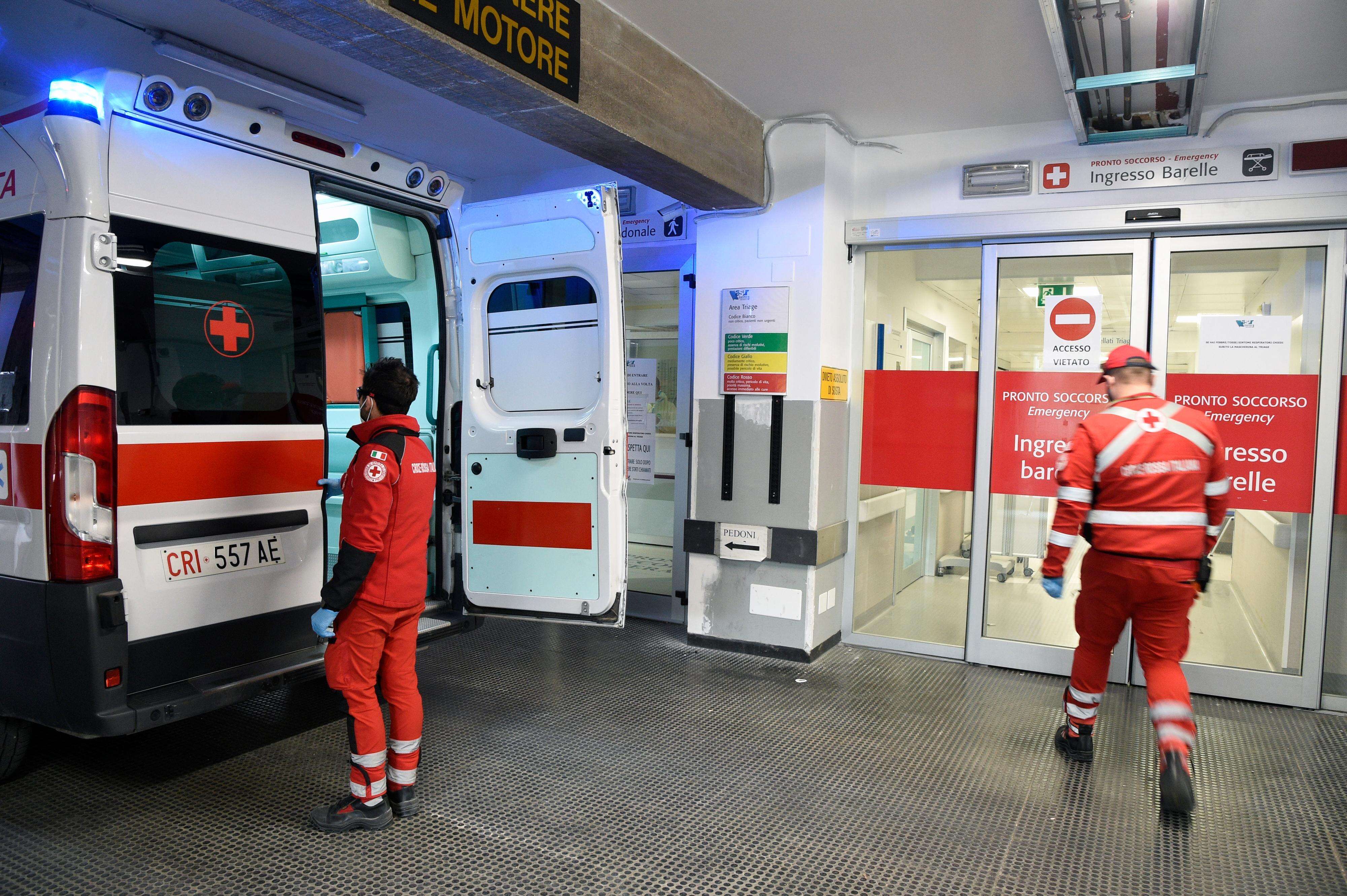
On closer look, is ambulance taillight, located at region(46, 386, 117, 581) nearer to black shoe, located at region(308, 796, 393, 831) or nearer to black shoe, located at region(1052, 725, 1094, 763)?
black shoe, located at region(308, 796, 393, 831)

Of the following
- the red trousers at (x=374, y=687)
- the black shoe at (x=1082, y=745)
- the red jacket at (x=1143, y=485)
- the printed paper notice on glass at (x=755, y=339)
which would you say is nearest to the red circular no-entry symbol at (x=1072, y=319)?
the red jacket at (x=1143, y=485)

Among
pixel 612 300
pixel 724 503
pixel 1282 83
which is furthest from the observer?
pixel 724 503

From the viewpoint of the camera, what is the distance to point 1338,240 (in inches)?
159

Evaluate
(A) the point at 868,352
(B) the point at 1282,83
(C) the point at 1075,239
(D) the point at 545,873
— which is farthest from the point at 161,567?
(B) the point at 1282,83

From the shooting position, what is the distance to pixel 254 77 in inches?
173

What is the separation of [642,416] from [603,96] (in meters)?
2.57

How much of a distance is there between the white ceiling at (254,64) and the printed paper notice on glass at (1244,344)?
3886 mm

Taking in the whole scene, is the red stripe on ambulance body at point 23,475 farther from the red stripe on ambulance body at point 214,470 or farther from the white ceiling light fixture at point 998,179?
the white ceiling light fixture at point 998,179

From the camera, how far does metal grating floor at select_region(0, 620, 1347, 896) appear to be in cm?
257

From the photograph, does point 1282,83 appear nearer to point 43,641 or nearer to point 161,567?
point 161,567

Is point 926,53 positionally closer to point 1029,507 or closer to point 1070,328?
point 1070,328

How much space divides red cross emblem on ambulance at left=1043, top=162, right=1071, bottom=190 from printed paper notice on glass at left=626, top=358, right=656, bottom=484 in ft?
8.27

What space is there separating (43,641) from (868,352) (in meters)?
4.15

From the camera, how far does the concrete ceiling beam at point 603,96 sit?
97.7 inches
